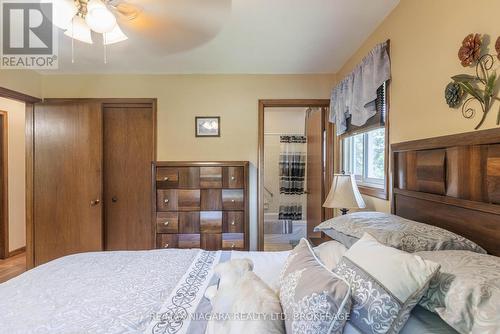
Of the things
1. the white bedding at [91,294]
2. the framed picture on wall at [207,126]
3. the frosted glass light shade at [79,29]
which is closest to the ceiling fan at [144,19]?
the frosted glass light shade at [79,29]

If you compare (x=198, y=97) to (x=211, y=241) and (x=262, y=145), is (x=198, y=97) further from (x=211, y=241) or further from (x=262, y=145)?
(x=211, y=241)

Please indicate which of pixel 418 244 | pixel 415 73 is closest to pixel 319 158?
pixel 415 73

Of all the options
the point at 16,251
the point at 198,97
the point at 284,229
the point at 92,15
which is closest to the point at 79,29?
the point at 92,15

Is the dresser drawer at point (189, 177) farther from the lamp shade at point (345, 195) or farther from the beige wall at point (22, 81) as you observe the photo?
the beige wall at point (22, 81)

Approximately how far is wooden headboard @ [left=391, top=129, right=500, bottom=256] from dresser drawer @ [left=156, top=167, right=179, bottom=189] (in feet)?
6.75

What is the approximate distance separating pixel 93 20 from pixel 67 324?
1.58m

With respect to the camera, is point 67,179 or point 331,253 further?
point 67,179

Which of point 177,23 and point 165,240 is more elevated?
point 177,23

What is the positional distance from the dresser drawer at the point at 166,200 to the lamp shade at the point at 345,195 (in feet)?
5.07

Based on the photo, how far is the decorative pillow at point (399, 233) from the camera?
3.27 feet

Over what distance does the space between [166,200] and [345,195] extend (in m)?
1.76

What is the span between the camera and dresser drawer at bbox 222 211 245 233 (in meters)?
2.71

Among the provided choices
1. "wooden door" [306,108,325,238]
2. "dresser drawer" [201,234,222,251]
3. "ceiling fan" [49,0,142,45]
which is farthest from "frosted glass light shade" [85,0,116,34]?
"wooden door" [306,108,325,238]

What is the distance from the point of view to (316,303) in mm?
783
